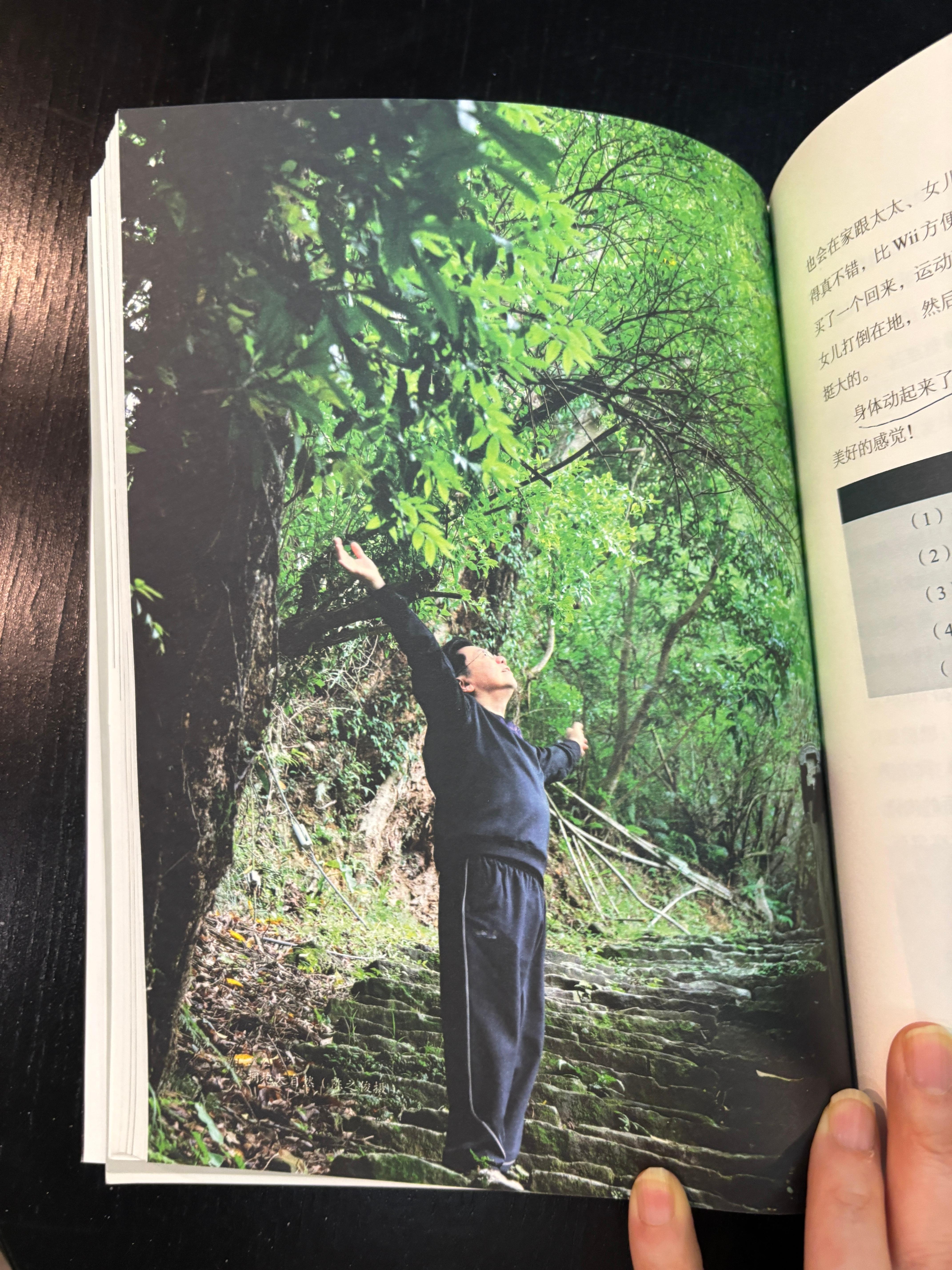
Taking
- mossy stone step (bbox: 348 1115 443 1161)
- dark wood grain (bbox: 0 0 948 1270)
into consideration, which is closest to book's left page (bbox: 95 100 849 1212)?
mossy stone step (bbox: 348 1115 443 1161)

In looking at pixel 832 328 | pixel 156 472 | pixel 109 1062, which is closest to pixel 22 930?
pixel 109 1062

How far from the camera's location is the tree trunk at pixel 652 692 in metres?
0.61

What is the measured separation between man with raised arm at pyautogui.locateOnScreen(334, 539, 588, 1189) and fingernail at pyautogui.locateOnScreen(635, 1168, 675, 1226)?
10 centimetres

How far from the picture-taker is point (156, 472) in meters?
0.61

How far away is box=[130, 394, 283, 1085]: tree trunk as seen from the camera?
1.90ft

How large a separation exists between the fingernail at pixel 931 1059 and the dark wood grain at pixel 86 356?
20 centimetres

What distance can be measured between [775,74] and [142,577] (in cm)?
82

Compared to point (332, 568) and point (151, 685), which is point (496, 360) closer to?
point (332, 568)

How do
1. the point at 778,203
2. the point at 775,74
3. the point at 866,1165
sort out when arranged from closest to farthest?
the point at 866,1165, the point at 778,203, the point at 775,74

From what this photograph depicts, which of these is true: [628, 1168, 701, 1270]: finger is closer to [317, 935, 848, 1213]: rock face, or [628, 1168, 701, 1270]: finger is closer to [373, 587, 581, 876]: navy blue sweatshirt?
[317, 935, 848, 1213]: rock face

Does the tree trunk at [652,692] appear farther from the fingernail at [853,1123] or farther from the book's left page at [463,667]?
the fingernail at [853,1123]

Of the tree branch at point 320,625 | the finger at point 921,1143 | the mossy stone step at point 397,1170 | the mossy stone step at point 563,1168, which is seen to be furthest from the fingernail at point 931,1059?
the tree branch at point 320,625

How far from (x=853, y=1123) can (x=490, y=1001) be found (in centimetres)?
29

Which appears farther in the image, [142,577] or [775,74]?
[775,74]
